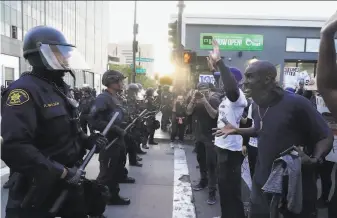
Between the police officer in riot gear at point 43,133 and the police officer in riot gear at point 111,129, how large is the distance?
1953mm

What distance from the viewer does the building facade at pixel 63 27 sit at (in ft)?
90.2

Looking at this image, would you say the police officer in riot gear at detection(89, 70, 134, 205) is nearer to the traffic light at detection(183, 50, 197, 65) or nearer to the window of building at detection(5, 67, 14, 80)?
the traffic light at detection(183, 50, 197, 65)

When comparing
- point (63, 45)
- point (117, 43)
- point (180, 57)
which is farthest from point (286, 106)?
point (117, 43)

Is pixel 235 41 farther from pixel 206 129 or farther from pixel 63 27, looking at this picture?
pixel 63 27

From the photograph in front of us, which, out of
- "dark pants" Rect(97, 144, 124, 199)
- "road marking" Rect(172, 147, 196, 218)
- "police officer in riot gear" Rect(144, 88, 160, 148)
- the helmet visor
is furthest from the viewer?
"police officer in riot gear" Rect(144, 88, 160, 148)

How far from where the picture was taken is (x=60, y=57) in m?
2.37

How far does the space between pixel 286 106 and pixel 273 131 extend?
220 mm

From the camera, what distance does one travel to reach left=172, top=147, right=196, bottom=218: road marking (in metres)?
4.53

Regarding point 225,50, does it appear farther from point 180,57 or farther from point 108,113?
point 108,113

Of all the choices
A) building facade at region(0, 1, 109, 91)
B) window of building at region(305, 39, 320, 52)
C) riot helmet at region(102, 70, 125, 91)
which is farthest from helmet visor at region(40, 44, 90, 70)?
window of building at region(305, 39, 320, 52)

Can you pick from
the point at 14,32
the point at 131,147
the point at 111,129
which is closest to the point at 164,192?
the point at 111,129

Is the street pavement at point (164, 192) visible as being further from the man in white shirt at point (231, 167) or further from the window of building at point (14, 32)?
the window of building at point (14, 32)

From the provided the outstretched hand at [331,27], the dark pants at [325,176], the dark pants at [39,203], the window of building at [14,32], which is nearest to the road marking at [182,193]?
the dark pants at [325,176]

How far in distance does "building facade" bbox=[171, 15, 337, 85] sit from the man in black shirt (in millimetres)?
15411
